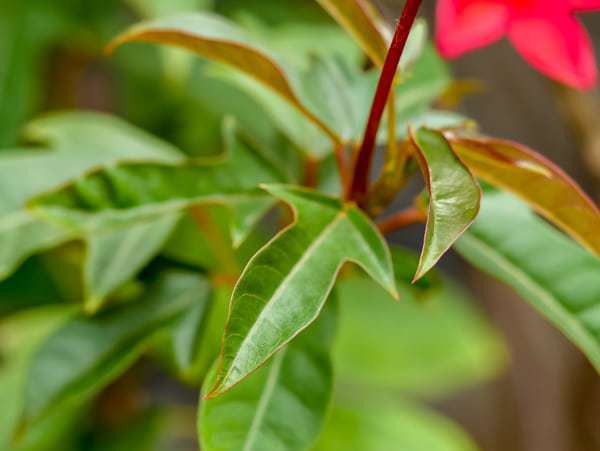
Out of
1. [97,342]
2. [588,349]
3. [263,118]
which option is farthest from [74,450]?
[588,349]

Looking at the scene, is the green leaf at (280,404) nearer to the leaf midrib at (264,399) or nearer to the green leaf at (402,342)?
the leaf midrib at (264,399)

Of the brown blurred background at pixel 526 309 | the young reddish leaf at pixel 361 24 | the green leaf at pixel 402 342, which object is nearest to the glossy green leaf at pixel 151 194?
the young reddish leaf at pixel 361 24

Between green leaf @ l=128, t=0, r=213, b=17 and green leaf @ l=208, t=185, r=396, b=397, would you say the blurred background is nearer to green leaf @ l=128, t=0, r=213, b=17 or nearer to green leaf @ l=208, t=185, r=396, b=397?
green leaf @ l=128, t=0, r=213, b=17

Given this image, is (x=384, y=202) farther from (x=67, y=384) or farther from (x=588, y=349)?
(x=67, y=384)

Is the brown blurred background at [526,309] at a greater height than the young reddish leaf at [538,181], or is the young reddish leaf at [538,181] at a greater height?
the young reddish leaf at [538,181]

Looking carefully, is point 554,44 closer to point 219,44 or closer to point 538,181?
point 538,181
